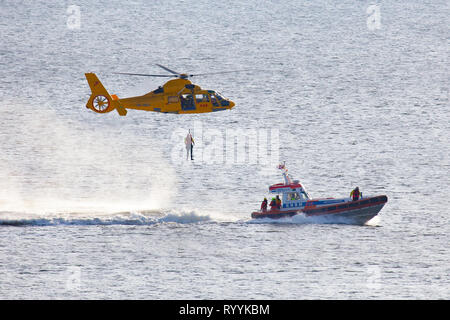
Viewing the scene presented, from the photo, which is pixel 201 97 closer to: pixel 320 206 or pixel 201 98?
pixel 201 98

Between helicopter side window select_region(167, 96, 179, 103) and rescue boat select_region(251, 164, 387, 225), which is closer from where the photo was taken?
helicopter side window select_region(167, 96, 179, 103)

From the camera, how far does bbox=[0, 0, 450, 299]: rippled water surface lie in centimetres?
7994

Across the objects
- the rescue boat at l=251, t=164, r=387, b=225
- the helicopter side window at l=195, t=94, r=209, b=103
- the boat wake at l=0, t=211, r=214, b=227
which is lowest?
the boat wake at l=0, t=211, r=214, b=227

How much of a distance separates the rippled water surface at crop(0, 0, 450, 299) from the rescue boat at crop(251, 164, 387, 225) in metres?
1.14

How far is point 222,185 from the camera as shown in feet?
370

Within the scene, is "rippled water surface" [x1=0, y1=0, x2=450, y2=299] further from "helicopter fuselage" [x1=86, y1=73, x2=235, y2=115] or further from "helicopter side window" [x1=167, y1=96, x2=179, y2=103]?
"helicopter side window" [x1=167, y1=96, x2=179, y2=103]

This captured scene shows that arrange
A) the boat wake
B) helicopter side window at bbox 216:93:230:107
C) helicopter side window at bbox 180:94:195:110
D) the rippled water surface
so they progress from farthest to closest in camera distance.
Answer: the boat wake → helicopter side window at bbox 216:93:230:107 → helicopter side window at bbox 180:94:195:110 → the rippled water surface

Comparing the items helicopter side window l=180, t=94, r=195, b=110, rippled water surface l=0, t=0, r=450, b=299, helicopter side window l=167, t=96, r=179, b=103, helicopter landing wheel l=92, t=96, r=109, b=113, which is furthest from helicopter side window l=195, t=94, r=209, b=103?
helicopter landing wheel l=92, t=96, r=109, b=113

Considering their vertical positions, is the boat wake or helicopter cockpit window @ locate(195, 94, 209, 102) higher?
helicopter cockpit window @ locate(195, 94, 209, 102)

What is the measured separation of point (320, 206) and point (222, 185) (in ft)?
80.4

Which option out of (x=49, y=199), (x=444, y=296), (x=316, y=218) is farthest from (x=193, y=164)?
(x=444, y=296)

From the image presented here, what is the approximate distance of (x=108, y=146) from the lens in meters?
134

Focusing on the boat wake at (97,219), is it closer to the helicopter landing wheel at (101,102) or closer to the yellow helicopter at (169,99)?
the yellow helicopter at (169,99)

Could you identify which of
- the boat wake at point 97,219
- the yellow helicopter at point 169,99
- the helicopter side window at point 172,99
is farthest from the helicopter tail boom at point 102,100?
the boat wake at point 97,219
